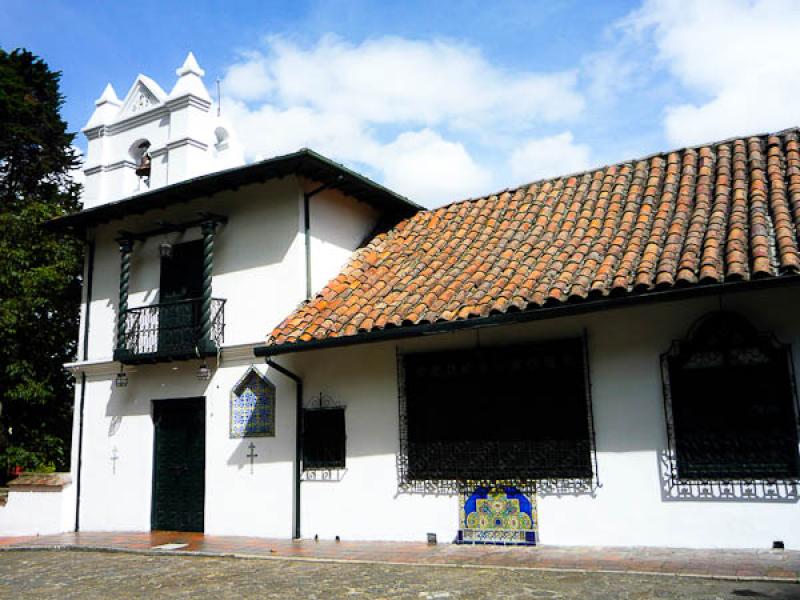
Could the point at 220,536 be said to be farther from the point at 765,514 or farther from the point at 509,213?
the point at 765,514

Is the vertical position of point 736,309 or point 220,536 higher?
point 736,309

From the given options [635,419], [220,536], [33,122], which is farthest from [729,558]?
[33,122]

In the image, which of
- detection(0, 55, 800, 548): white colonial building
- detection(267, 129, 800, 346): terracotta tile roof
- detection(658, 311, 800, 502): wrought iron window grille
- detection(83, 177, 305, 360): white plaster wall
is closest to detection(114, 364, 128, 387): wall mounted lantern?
detection(0, 55, 800, 548): white colonial building

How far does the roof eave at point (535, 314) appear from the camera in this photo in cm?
756

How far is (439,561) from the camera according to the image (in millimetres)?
8211

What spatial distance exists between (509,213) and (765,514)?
18.8 ft

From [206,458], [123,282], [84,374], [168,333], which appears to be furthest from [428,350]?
[84,374]

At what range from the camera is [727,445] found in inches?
321

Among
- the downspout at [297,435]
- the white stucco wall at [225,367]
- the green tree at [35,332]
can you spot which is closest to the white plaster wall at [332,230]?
the white stucco wall at [225,367]

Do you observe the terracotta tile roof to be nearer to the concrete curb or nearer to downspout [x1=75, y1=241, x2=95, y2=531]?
the concrete curb

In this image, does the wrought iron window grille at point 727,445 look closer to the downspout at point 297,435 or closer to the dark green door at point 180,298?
the downspout at point 297,435

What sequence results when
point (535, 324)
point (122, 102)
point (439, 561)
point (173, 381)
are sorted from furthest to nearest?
1. point (122, 102)
2. point (173, 381)
3. point (535, 324)
4. point (439, 561)

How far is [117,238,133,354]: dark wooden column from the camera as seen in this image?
505 inches

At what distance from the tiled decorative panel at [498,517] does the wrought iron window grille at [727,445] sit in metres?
1.65
